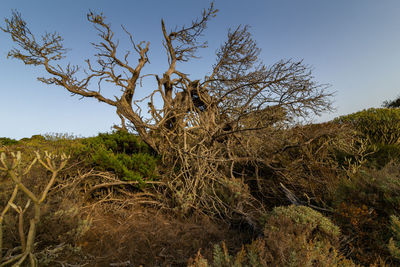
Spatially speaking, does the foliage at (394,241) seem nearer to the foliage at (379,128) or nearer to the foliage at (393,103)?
the foliage at (379,128)

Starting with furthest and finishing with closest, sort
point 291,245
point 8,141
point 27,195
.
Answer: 1. point 8,141
2. point 291,245
3. point 27,195

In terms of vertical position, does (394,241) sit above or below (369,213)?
below

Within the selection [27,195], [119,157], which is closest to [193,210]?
[119,157]

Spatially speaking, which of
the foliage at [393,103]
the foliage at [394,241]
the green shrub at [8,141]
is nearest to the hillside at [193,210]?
the foliage at [394,241]

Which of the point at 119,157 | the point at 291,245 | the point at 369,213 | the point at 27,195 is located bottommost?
the point at 369,213

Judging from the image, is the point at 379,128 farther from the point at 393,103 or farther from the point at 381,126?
the point at 393,103

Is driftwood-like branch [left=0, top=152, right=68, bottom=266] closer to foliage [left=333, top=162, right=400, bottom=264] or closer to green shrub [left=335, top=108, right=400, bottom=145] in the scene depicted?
foliage [left=333, top=162, right=400, bottom=264]

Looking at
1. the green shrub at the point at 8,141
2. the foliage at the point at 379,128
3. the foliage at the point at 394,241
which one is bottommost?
the foliage at the point at 394,241

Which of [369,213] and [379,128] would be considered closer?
[369,213]

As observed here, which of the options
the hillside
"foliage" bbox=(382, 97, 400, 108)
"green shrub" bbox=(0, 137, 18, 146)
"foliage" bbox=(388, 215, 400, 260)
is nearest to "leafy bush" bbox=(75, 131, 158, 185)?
the hillside

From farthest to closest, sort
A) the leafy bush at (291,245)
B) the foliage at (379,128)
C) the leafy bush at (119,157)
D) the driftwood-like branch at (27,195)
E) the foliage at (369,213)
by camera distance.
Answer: the foliage at (379,128) < the leafy bush at (119,157) < the foliage at (369,213) < the leafy bush at (291,245) < the driftwood-like branch at (27,195)

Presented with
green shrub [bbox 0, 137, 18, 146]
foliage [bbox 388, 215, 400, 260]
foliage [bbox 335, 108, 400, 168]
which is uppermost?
green shrub [bbox 0, 137, 18, 146]

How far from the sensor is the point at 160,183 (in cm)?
452

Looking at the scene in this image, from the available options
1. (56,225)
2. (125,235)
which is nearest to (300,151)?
(125,235)
